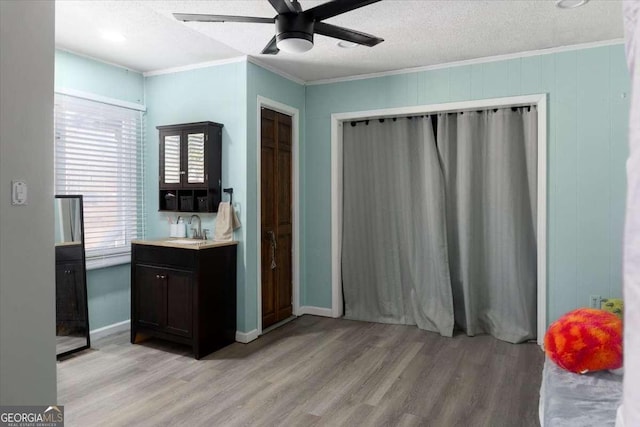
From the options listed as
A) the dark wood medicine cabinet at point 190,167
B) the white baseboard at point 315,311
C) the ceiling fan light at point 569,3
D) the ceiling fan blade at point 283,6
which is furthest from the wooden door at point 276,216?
the ceiling fan light at point 569,3

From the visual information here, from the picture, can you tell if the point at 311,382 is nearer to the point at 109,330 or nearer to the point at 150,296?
the point at 150,296

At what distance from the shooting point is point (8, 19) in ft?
5.71

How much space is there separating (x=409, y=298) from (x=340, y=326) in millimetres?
755

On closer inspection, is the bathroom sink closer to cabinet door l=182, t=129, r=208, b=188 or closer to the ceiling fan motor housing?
cabinet door l=182, t=129, r=208, b=188

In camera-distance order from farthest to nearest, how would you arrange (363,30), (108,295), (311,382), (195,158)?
(108,295), (195,158), (363,30), (311,382)

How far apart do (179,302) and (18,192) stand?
1.86 m

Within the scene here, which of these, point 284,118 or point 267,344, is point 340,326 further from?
point 284,118

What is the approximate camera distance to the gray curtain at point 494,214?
3.77 meters

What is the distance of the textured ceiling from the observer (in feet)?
9.11

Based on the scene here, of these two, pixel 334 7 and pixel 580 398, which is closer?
pixel 580 398

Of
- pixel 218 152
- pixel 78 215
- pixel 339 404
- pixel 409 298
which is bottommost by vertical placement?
pixel 339 404

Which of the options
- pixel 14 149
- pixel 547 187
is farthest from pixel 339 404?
pixel 547 187

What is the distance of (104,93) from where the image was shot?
12.8 ft

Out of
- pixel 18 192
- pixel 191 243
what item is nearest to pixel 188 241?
pixel 191 243
